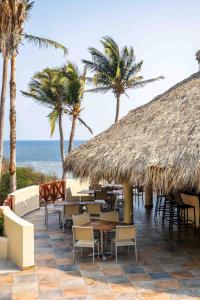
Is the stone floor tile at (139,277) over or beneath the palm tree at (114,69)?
beneath

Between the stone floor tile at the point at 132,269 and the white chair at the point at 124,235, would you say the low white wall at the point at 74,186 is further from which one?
the stone floor tile at the point at 132,269

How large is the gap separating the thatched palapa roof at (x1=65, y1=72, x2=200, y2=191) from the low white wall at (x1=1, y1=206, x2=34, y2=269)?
226cm

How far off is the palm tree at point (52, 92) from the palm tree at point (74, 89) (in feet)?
1.10

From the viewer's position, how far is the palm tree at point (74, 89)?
81.8 ft

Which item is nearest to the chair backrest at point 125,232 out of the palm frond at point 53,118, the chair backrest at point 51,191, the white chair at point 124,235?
the white chair at point 124,235

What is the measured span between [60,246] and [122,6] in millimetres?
7790

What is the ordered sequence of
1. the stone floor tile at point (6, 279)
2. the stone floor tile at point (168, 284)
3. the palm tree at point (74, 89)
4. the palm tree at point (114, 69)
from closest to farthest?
the stone floor tile at point (168, 284)
the stone floor tile at point (6, 279)
the palm tree at point (74, 89)
the palm tree at point (114, 69)

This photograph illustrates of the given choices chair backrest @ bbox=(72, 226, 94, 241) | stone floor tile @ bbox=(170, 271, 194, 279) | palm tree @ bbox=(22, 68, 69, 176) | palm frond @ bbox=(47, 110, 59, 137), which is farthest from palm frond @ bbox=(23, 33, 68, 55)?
stone floor tile @ bbox=(170, 271, 194, 279)

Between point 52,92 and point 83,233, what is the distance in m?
17.2

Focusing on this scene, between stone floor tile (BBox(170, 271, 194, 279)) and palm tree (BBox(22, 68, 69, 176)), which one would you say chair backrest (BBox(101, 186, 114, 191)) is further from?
stone floor tile (BBox(170, 271, 194, 279))

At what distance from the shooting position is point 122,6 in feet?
43.2

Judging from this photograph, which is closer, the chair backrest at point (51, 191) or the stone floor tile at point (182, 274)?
the stone floor tile at point (182, 274)

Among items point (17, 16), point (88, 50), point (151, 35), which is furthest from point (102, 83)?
point (151, 35)

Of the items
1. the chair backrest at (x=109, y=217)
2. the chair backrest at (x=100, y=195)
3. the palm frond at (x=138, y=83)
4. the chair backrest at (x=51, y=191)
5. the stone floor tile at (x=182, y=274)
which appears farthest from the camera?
the palm frond at (x=138, y=83)
